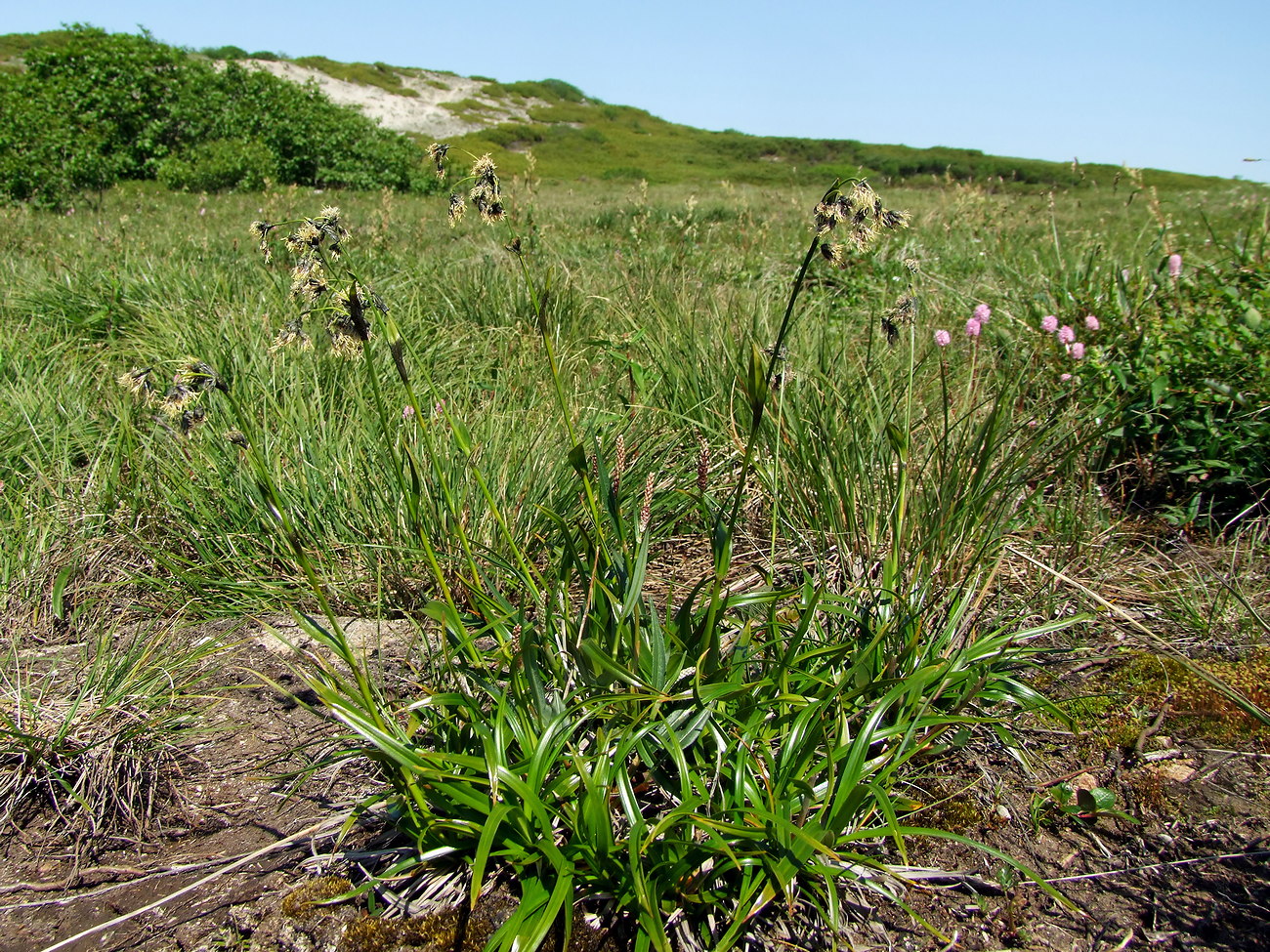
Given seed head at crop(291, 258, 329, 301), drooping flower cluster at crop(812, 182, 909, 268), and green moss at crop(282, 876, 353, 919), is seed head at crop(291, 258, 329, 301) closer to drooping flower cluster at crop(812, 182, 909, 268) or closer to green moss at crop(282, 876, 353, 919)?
drooping flower cluster at crop(812, 182, 909, 268)

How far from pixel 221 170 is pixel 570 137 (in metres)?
25.9

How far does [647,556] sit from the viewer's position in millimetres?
1981

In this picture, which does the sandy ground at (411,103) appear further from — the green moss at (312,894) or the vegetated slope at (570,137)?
the green moss at (312,894)

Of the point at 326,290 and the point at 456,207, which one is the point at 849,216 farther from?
the point at 326,290

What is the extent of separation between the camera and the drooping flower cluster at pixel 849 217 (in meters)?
1.42

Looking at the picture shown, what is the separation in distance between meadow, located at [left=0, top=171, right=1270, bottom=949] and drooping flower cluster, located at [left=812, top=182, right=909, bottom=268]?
12 mm

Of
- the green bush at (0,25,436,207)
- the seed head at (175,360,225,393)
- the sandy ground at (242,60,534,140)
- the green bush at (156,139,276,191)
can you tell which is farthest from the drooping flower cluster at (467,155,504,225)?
the sandy ground at (242,60,534,140)

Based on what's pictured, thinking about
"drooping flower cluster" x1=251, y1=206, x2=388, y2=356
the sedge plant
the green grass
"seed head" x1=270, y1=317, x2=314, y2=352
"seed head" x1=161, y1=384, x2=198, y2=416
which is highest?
the green grass

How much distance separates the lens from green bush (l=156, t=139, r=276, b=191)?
16.2 m

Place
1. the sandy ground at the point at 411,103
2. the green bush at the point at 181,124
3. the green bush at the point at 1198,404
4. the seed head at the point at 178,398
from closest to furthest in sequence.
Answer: the seed head at the point at 178,398 → the green bush at the point at 1198,404 → the green bush at the point at 181,124 → the sandy ground at the point at 411,103

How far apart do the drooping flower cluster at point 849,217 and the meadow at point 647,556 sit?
0.04ft

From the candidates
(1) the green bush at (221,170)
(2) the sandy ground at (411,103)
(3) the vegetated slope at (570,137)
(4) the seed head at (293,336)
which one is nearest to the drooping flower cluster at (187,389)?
(4) the seed head at (293,336)

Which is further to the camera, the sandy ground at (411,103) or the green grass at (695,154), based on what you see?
the sandy ground at (411,103)

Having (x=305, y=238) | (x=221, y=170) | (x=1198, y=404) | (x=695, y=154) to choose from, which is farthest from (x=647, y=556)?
(x=695, y=154)
